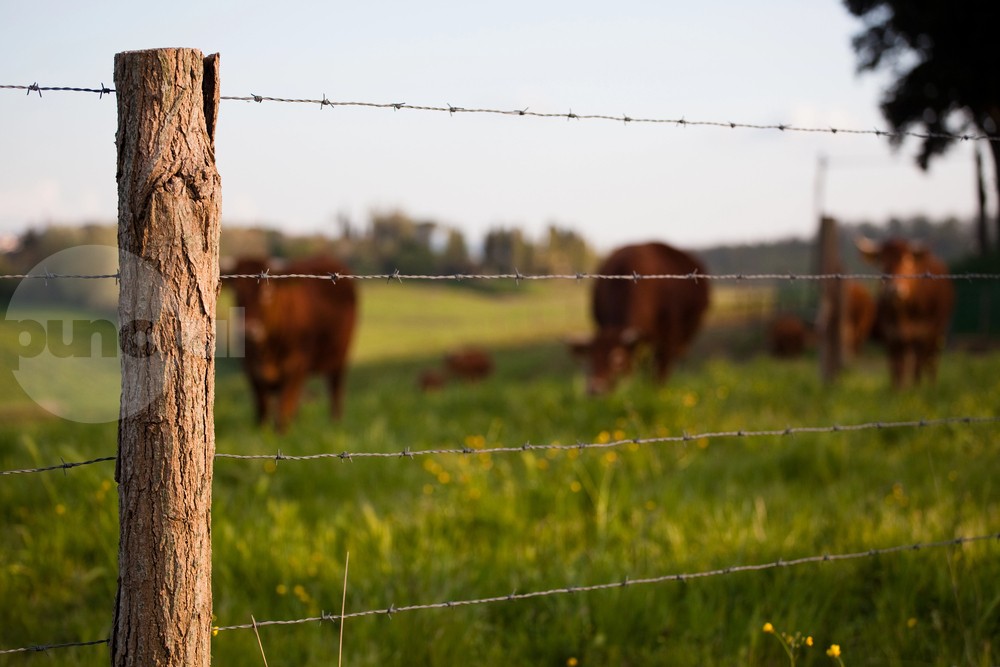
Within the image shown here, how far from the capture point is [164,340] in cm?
205

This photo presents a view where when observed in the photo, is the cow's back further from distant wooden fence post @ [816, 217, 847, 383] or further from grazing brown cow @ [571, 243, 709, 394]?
distant wooden fence post @ [816, 217, 847, 383]

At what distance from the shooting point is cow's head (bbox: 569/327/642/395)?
336 inches

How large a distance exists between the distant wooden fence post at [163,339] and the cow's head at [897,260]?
7.90m

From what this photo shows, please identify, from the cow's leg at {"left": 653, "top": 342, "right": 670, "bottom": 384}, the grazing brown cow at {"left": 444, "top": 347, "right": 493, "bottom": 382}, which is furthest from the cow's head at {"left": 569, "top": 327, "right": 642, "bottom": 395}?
the grazing brown cow at {"left": 444, "top": 347, "right": 493, "bottom": 382}

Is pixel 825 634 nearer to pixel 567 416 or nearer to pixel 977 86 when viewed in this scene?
pixel 567 416

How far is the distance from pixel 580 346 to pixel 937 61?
586 inches

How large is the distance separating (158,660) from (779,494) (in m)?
3.62

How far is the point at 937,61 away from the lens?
18.9 metres

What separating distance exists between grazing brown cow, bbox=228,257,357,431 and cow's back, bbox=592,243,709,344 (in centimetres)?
304

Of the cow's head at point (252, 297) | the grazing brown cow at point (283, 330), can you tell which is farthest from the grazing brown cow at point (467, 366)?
the cow's head at point (252, 297)

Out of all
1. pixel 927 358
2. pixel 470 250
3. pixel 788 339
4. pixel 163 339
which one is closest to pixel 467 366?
pixel 788 339

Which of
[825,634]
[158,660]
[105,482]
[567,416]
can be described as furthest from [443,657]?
[567,416]

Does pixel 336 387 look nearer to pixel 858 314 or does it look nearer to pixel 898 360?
pixel 898 360

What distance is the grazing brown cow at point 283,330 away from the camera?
7602mm
